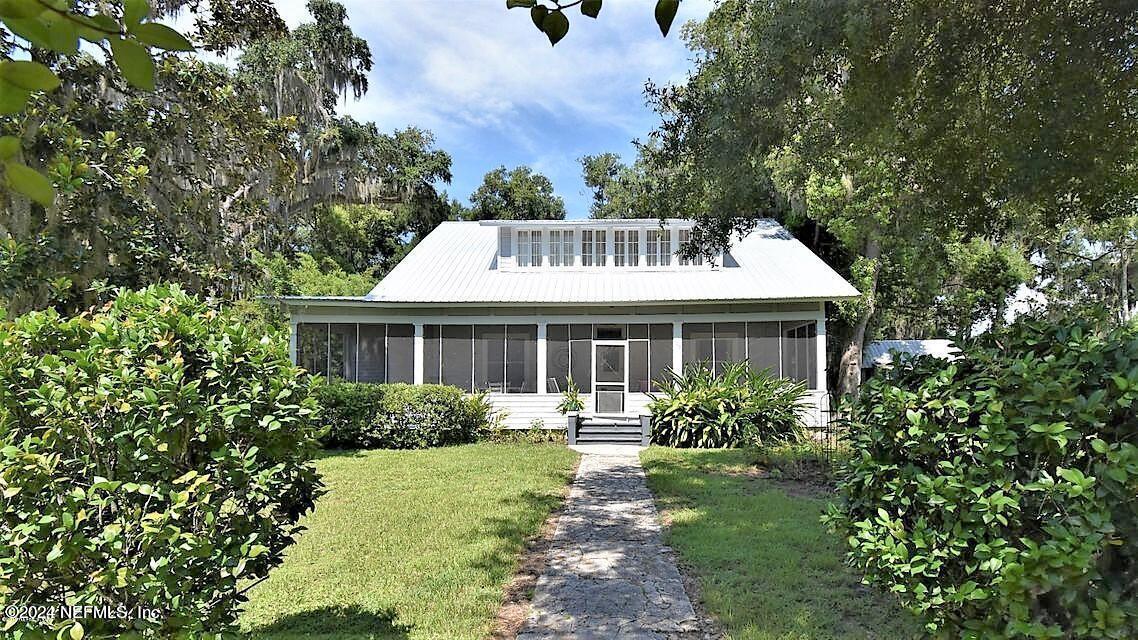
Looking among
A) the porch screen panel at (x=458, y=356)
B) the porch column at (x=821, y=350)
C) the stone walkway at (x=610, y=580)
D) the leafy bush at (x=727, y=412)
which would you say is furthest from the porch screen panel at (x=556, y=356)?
the stone walkway at (x=610, y=580)

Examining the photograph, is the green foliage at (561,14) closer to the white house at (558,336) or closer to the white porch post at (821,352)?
the white house at (558,336)

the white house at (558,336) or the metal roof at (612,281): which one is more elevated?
the metal roof at (612,281)

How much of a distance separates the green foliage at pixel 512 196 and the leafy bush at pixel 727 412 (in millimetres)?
20801

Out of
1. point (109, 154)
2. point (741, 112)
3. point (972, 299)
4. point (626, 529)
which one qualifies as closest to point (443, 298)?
point (109, 154)

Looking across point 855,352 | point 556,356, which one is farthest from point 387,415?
point 855,352

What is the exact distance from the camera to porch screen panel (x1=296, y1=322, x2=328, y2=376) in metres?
15.4

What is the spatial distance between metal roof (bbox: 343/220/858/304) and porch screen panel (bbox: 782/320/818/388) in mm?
994

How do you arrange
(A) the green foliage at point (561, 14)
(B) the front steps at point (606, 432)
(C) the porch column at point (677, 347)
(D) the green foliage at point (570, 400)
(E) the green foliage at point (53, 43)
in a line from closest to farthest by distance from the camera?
(E) the green foliage at point (53, 43), (A) the green foliage at point (561, 14), (B) the front steps at point (606, 432), (D) the green foliage at point (570, 400), (C) the porch column at point (677, 347)

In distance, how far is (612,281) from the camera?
16.6m

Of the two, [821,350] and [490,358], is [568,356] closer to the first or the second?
[490,358]

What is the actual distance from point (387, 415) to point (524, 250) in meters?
6.24

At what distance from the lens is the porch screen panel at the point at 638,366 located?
15.6m

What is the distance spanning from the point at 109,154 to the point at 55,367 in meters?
6.15

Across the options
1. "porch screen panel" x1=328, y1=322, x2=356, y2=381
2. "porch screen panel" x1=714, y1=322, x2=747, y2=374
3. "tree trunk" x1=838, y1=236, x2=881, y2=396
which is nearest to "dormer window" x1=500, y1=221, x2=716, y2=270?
"porch screen panel" x1=714, y1=322, x2=747, y2=374
